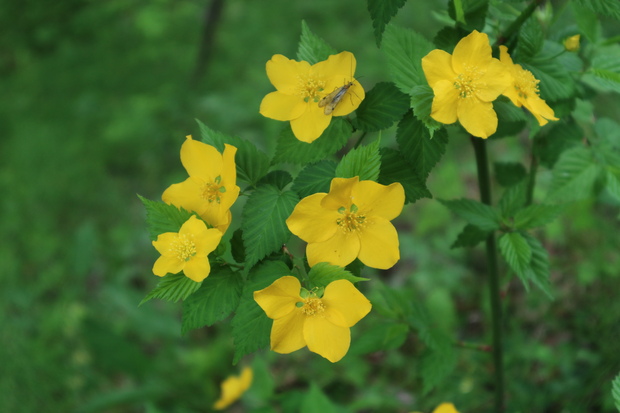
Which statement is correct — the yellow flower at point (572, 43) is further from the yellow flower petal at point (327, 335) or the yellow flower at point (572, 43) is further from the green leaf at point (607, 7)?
the yellow flower petal at point (327, 335)

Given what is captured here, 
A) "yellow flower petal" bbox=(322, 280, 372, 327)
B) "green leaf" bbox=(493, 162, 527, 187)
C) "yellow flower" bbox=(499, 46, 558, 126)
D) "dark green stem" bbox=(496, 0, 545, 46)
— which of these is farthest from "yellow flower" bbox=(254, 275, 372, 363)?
"green leaf" bbox=(493, 162, 527, 187)

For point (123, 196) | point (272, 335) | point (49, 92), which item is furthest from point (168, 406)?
point (49, 92)

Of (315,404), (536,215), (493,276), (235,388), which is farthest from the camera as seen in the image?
(235,388)

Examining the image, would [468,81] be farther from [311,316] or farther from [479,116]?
[311,316]

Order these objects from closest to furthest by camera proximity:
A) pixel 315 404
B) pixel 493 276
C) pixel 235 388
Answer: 1. pixel 493 276
2. pixel 315 404
3. pixel 235 388

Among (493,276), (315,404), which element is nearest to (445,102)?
(493,276)

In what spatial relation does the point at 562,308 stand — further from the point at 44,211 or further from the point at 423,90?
the point at 44,211

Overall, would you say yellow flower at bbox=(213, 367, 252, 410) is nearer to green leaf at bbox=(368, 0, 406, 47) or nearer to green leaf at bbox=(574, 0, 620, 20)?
green leaf at bbox=(368, 0, 406, 47)
